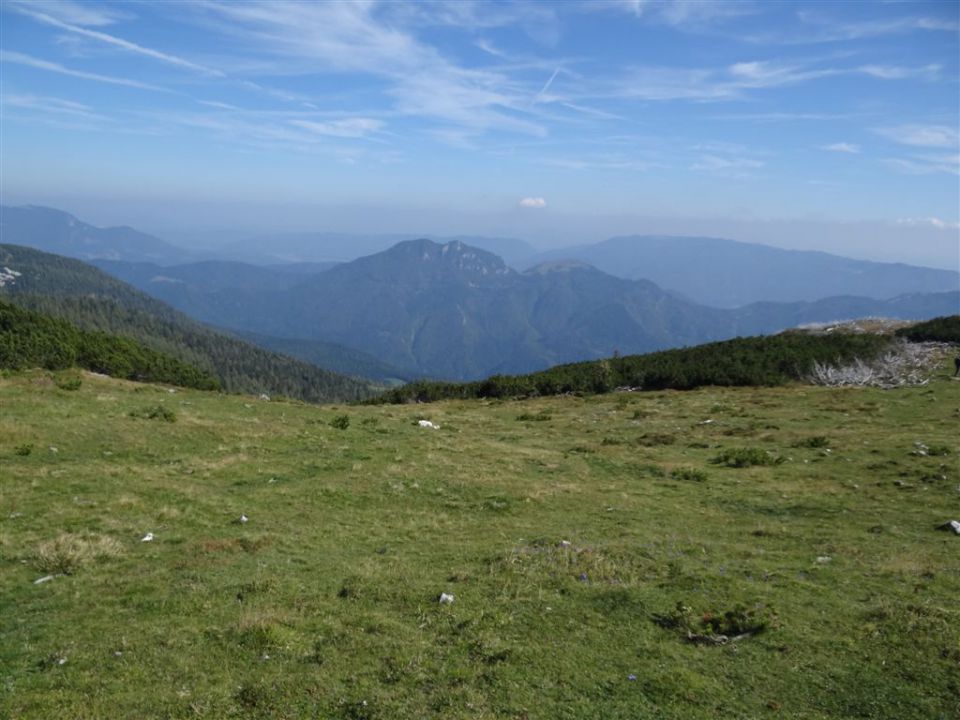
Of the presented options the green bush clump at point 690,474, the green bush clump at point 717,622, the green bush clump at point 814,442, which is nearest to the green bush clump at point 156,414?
the green bush clump at point 690,474

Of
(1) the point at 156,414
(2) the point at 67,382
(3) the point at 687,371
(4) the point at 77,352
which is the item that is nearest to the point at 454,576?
(1) the point at 156,414

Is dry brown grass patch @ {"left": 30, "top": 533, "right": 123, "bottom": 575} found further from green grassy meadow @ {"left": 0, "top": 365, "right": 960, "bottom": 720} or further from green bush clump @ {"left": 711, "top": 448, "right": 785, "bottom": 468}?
green bush clump @ {"left": 711, "top": 448, "right": 785, "bottom": 468}

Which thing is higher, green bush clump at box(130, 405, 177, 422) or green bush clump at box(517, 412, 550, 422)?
green bush clump at box(130, 405, 177, 422)

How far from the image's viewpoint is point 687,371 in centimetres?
5381

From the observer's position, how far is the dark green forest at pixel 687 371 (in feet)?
173

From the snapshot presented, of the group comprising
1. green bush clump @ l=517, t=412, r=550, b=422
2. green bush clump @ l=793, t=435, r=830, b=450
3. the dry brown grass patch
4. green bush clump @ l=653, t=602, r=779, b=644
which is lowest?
green bush clump @ l=517, t=412, r=550, b=422

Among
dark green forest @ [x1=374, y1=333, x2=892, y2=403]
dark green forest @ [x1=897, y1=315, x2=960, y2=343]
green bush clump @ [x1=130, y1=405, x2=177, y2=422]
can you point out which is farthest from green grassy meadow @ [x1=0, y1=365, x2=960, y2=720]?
dark green forest @ [x1=897, y1=315, x2=960, y2=343]

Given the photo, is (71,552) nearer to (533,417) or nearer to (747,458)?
(747,458)

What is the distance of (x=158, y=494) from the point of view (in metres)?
17.5

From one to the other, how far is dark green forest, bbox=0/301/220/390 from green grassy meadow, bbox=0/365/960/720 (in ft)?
101

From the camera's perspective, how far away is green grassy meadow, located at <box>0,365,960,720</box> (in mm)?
8617

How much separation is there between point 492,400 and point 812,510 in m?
36.2

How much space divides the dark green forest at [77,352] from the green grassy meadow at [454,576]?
30.7 m

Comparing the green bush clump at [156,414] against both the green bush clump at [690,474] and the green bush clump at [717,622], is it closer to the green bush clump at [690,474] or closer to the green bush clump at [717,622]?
the green bush clump at [690,474]
